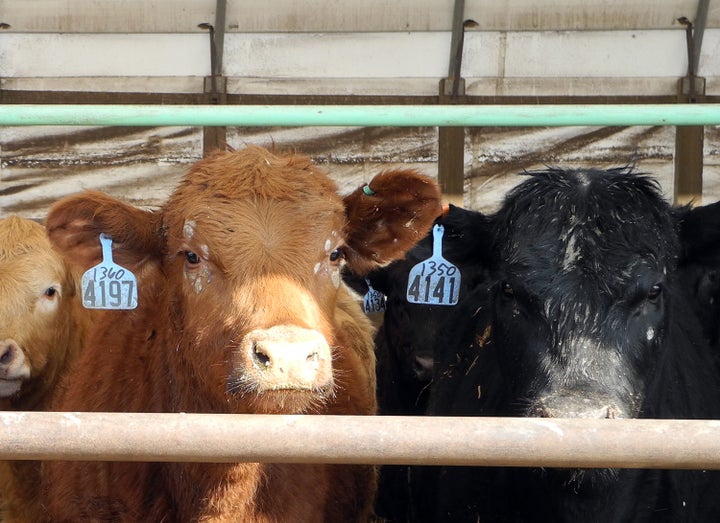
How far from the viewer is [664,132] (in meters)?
7.73

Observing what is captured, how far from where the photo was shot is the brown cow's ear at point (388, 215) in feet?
12.1

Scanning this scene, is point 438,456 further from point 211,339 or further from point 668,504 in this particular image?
point 668,504

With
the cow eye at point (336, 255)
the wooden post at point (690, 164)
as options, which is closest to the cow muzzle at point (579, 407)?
the cow eye at point (336, 255)

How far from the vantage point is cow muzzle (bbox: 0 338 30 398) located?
180 inches

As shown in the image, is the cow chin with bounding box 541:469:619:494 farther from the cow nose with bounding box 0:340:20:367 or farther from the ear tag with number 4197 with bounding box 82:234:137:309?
the cow nose with bounding box 0:340:20:367

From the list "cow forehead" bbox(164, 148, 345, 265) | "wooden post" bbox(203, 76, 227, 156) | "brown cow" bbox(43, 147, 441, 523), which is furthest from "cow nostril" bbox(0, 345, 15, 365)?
"wooden post" bbox(203, 76, 227, 156)

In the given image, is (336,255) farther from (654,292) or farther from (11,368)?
(11,368)

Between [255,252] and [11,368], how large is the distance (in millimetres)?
1973

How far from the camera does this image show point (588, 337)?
3.18 m

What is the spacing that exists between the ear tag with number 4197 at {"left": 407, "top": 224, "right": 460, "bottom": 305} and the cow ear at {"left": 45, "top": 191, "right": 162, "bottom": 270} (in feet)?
3.40

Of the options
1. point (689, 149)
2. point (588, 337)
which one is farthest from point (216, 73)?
point (588, 337)

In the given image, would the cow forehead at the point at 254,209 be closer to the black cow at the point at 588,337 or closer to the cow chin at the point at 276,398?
the cow chin at the point at 276,398

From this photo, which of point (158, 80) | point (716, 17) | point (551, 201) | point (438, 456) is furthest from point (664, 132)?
point (438, 456)

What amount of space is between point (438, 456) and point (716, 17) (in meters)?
6.38
